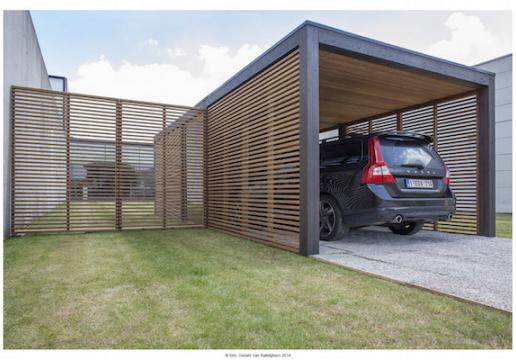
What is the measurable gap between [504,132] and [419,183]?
456 inches

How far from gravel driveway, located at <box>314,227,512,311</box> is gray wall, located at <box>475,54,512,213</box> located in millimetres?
9124

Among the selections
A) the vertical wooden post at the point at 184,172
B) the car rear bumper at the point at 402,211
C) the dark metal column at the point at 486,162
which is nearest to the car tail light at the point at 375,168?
the car rear bumper at the point at 402,211

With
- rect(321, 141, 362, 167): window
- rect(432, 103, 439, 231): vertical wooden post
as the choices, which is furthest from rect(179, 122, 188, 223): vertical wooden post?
rect(432, 103, 439, 231): vertical wooden post

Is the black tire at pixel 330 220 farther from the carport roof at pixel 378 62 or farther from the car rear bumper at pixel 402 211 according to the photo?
the carport roof at pixel 378 62

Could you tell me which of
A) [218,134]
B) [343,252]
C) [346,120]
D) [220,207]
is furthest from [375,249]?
[346,120]

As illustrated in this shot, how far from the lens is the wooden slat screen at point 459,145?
6645 mm

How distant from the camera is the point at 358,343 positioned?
6.47ft

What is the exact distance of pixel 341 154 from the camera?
5.61 metres

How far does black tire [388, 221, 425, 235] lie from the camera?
6.37 meters

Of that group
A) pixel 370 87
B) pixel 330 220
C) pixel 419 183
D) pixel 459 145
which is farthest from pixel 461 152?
pixel 330 220

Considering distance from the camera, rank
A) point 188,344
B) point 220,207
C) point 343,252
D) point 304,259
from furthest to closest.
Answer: point 220,207 < point 343,252 < point 304,259 < point 188,344

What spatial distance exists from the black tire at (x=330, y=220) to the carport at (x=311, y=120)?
2.46 feet
